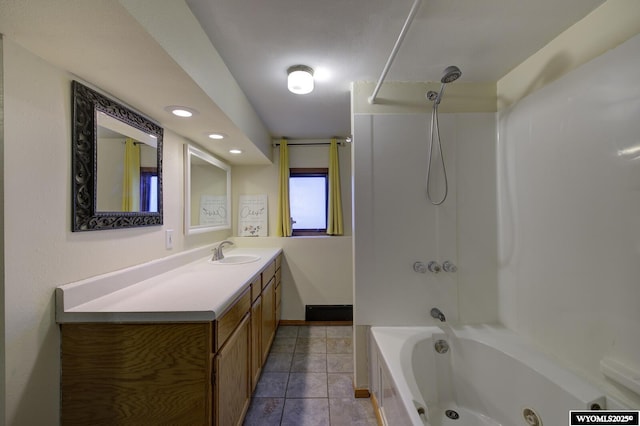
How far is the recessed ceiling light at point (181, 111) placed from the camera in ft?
4.47

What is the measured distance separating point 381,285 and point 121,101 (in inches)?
74.5

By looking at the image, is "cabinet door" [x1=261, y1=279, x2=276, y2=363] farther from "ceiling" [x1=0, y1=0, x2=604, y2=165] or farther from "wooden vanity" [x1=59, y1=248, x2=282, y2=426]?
"ceiling" [x1=0, y1=0, x2=604, y2=165]

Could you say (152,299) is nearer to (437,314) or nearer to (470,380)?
(437,314)

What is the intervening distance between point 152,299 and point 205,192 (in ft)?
4.37

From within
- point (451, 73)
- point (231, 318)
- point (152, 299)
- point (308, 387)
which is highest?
point (451, 73)

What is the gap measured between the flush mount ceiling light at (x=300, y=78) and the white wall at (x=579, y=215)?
4.39 feet

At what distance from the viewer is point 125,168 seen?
1320 mm

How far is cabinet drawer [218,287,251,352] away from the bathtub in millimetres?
841

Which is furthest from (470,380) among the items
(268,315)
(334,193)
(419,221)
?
(334,193)

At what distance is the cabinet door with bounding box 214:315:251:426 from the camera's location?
1.10 meters

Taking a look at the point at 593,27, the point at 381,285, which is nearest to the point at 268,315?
the point at 381,285

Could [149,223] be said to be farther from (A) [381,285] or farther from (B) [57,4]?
(A) [381,285]

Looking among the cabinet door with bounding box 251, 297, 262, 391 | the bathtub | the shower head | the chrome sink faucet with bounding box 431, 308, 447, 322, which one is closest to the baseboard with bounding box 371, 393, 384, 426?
the bathtub

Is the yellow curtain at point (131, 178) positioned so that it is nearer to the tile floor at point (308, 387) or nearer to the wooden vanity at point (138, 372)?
the wooden vanity at point (138, 372)
